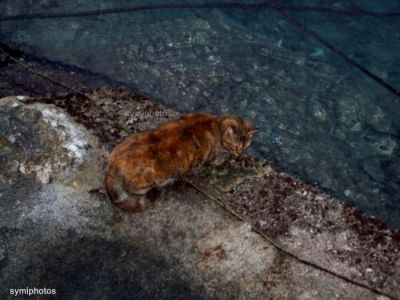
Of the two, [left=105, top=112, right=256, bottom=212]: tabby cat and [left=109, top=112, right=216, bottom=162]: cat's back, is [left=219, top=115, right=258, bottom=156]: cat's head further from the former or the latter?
[left=109, top=112, right=216, bottom=162]: cat's back

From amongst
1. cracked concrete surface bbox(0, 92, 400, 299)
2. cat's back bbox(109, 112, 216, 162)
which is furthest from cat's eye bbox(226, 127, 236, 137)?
cracked concrete surface bbox(0, 92, 400, 299)

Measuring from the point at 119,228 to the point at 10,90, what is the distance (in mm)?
2072

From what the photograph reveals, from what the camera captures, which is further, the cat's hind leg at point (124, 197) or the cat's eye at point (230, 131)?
the cat's eye at point (230, 131)

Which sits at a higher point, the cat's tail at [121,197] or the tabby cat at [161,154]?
the tabby cat at [161,154]

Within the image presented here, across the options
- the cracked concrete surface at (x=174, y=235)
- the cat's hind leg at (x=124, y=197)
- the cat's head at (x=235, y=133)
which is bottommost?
the cracked concrete surface at (x=174, y=235)

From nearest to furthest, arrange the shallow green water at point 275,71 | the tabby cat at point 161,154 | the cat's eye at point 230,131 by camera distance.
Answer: the tabby cat at point 161,154 < the cat's eye at point 230,131 < the shallow green water at point 275,71

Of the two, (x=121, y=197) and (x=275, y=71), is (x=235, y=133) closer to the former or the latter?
(x=121, y=197)

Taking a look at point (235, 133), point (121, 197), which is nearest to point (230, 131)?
point (235, 133)

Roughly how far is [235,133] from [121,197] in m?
1.19

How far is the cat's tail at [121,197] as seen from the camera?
353 cm

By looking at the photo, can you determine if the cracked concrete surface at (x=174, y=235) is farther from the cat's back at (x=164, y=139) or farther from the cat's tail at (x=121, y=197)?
the cat's back at (x=164, y=139)

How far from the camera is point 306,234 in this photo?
396 cm

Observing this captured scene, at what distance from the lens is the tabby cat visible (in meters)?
3.47

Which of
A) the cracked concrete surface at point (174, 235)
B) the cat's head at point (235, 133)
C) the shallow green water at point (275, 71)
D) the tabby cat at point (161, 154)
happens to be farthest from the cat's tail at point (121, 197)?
the shallow green water at point (275, 71)
